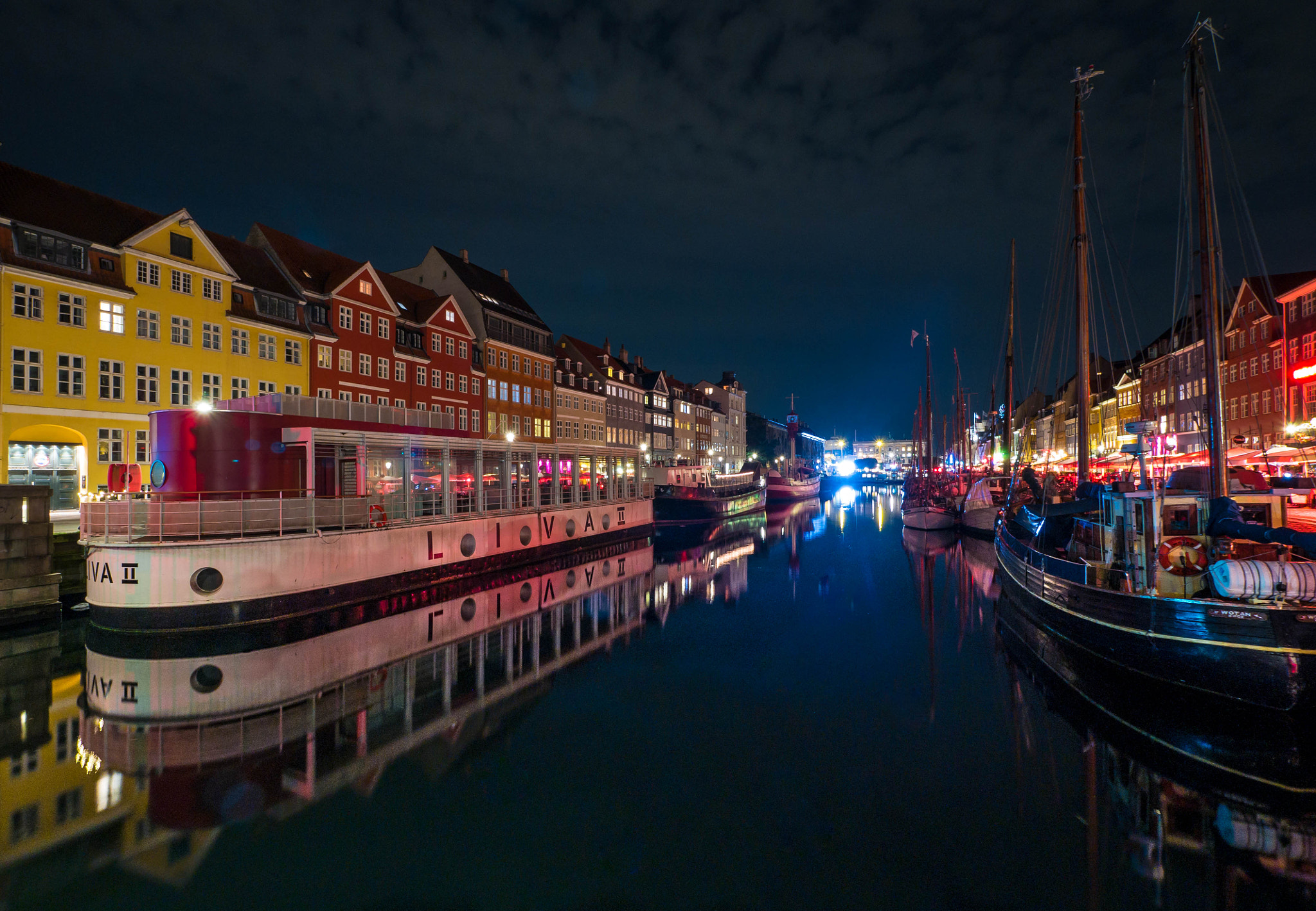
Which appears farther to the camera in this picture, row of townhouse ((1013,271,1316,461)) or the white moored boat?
row of townhouse ((1013,271,1316,461))

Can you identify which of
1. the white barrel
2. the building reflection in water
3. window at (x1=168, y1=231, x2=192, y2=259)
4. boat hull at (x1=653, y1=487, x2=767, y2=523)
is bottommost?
the building reflection in water

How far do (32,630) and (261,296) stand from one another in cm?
2206

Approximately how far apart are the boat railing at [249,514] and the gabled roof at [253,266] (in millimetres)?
17819

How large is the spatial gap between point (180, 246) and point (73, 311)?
232 inches

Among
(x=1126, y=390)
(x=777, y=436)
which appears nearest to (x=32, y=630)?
(x=1126, y=390)

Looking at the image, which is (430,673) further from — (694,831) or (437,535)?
(437,535)

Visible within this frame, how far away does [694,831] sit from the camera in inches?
307

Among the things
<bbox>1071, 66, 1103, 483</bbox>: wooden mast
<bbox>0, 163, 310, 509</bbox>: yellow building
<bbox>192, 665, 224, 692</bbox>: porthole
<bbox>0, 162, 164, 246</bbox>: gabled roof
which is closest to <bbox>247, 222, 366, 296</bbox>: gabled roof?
<bbox>0, 163, 310, 509</bbox>: yellow building

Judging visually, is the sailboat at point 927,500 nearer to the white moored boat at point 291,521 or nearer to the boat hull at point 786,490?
the boat hull at point 786,490

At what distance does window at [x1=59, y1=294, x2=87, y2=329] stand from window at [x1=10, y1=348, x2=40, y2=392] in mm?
1764

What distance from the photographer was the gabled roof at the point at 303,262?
37.2 metres

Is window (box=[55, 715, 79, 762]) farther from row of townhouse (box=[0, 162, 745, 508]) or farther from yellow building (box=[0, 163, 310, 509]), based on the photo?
yellow building (box=[0, 163, 310, 509])

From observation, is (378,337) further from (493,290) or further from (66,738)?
(66,738)

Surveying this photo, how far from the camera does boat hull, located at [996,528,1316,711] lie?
10.1 meters
